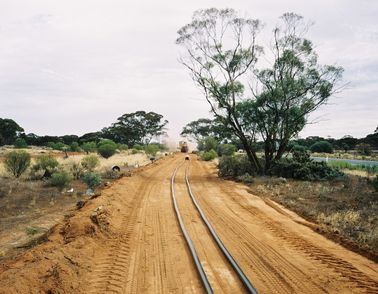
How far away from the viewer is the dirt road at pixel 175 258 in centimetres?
734

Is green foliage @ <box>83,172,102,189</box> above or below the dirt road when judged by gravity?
above

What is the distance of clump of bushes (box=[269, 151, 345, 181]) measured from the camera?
25.6 meters

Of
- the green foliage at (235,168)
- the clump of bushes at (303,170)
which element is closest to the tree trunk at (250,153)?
the green foliage at (235,168)

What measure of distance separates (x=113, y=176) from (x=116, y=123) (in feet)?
197

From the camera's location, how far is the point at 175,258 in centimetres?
892

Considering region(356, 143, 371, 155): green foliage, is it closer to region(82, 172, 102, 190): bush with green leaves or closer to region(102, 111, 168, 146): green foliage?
region(102, 111, 168, 146): green foliage

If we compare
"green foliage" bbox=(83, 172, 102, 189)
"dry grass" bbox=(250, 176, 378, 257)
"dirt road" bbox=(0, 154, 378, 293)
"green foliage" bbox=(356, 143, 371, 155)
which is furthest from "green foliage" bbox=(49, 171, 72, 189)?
"green foliage" bbox=(356, 143, 371, 155)

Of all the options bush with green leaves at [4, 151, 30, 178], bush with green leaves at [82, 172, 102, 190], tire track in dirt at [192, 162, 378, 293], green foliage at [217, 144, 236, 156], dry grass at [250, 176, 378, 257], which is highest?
green foliage at [217, 144, 236, 156]

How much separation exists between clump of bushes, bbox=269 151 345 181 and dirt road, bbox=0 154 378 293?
481 inches

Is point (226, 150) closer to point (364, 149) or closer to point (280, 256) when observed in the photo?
point (364, 149)

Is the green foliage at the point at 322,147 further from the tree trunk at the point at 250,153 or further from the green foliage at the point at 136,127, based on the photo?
the tree trunk at the point at 250,153

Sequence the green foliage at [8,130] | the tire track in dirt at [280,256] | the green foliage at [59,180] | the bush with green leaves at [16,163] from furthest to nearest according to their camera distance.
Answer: the green foliage at [8,130]
the bush with green leaves at [16,163]
the green foliage at [59,180]
the tire track in dirt at [280,256]

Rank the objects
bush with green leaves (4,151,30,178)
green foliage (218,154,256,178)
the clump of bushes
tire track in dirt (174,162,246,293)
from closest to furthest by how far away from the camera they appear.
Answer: tire track in dirt (174,162,246,293) < bush with green leaves (4,151,30,178) < the clump of bushes < green foliage (218,154,256,178)

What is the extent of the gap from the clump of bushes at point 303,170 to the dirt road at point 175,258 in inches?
481
